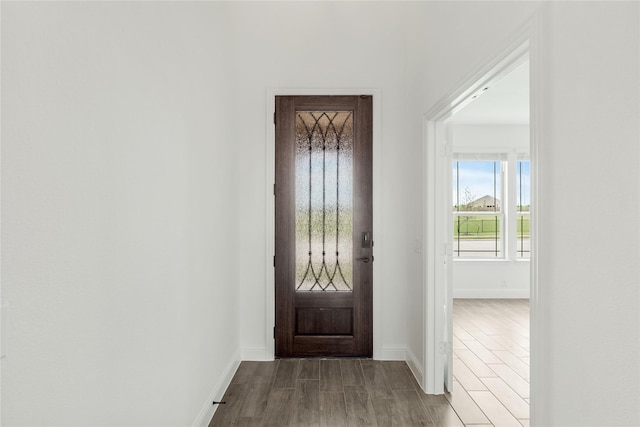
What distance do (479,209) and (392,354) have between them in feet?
12.5

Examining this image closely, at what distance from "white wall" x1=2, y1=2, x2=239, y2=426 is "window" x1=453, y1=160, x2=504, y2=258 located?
5.01m

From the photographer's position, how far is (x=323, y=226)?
342cm

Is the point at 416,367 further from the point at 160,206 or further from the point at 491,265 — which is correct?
the point at 491,265

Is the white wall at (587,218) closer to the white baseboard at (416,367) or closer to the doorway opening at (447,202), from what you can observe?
the doorway opening at (447,202)

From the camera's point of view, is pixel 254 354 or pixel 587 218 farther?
pixel 254 354

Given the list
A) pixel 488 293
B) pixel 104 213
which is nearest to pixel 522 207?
pixel 488 293

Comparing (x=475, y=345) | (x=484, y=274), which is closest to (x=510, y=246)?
(x=484, y=274)

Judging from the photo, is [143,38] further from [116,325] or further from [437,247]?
[437,247]

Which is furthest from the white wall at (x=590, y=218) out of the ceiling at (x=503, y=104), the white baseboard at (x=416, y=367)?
the ceiling at (x=503, y=104)

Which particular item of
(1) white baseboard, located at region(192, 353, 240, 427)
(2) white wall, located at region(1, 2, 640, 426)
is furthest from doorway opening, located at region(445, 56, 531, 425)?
(2) white wall, located at region(1, 2, 640, 426)

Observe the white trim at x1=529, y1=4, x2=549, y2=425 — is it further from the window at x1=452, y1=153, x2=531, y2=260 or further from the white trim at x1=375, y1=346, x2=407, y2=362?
the window at x1=452, y1=153, x2=531, y2=260

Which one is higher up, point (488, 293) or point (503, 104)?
point (503, 104)

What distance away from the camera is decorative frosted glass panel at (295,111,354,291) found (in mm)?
3402

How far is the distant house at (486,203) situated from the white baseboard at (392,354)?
3.72 metres
